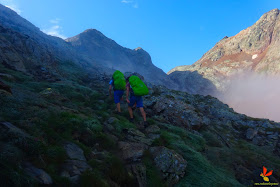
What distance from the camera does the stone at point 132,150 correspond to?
6426 millimetres

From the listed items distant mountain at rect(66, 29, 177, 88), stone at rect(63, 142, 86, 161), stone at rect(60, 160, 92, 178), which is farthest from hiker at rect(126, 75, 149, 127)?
distant mountain at rect(66, 29, 177, 88)

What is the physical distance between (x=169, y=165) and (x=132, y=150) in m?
1.52

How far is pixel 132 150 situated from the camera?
22.2 ft

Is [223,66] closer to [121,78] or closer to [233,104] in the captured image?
[233,104]

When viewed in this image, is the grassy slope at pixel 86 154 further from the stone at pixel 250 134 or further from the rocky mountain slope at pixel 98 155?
the stone at pixel 250 134

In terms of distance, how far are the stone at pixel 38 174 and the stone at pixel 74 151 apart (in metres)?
1.18

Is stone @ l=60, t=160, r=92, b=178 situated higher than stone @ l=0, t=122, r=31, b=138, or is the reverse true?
stone @ l=0, t=122, r=31, b=138

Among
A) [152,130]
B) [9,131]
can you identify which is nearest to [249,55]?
[152,130]

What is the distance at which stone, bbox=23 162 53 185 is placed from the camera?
3734mm

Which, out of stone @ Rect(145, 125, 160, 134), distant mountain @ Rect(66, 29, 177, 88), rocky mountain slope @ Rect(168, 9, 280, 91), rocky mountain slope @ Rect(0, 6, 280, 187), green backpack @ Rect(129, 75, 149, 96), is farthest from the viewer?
rocky mountain slope @ Rect(168, 9, 280, 91)

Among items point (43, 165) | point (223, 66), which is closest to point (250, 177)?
point (43, 165)

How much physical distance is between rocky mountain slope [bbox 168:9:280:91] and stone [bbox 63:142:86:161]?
109153mm

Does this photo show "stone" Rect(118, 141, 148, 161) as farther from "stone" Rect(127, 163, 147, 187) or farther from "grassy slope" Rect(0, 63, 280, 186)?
"stone" Rect(127, 163, 147, 187)

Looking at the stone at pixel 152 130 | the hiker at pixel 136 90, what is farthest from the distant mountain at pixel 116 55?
the stone at pixel 152 130
